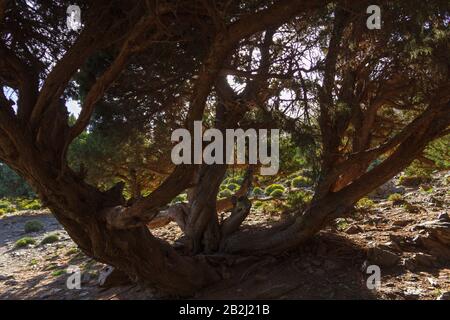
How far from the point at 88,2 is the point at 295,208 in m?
4.05

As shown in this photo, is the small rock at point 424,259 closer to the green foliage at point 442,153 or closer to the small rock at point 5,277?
the green foliage at point 442,153

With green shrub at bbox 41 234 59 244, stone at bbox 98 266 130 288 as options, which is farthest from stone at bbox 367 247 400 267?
green shrub at bbox 41 234 59 244

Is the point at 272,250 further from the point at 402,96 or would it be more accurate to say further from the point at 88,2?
the point at 88,2

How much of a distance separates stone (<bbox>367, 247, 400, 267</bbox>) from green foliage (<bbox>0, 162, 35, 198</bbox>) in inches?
790

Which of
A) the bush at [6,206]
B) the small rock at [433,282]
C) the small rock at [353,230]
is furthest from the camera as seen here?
the bush at [6,206]

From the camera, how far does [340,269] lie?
614 centimetres

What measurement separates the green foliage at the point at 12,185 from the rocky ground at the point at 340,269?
14669 mm

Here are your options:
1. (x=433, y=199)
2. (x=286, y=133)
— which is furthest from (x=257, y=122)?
(x=433, y=199)

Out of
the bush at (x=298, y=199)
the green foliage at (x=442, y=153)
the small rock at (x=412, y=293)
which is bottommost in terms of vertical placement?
the small rock at (x=412, y=293)

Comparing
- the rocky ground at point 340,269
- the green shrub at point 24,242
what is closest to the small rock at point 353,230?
the rocky ground at point 340,269

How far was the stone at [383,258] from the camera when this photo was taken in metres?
6.12

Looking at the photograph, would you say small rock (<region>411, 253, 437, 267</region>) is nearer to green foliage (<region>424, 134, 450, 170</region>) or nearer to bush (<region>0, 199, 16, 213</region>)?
green foliage (<region>424, 134, 450, 170</region>)

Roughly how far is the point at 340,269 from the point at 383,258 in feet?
1.99
